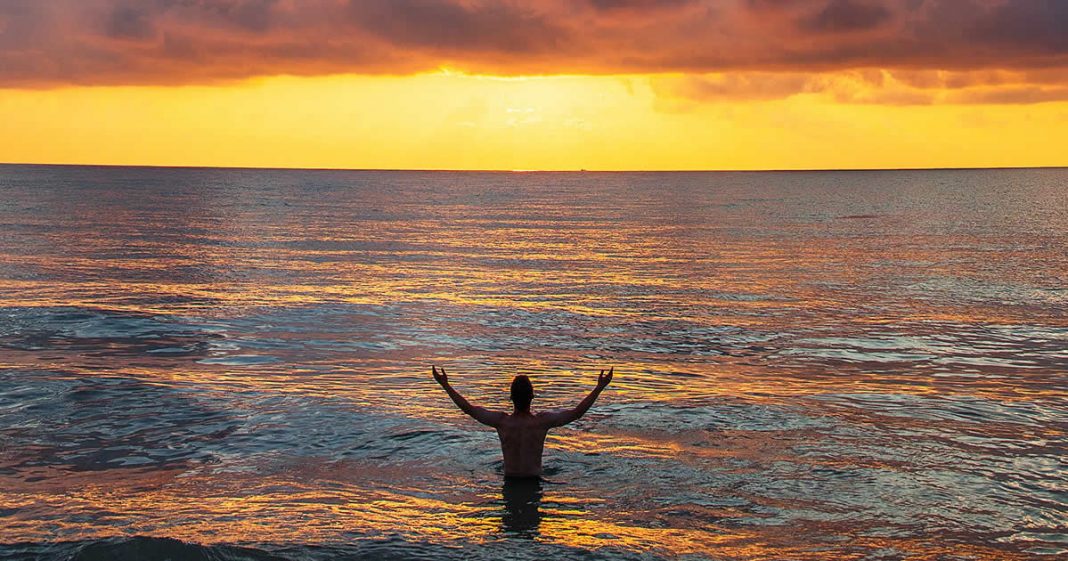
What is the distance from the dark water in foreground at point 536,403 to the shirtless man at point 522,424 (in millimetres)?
421

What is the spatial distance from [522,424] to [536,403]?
4915 mm

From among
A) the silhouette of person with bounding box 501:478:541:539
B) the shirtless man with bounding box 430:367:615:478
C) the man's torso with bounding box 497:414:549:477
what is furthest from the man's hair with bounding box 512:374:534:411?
the silhouette of person with bounding box 501:478:541:539

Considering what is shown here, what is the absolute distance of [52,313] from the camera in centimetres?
2548

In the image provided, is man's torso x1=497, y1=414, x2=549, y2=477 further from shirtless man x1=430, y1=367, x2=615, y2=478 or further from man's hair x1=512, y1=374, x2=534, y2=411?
man's hair x1=512, y1=374, x2=534, y2=411

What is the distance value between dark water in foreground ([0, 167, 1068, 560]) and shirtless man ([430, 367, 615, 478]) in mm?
421

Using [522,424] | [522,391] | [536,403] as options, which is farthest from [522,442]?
[536,403]

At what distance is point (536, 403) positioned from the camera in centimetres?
1680

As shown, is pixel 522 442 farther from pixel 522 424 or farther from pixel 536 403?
pixel 536 403

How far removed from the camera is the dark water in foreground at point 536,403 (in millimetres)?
10609

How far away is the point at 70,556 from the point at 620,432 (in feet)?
26.0

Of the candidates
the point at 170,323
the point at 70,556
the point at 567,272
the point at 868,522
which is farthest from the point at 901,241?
the point at 70,556

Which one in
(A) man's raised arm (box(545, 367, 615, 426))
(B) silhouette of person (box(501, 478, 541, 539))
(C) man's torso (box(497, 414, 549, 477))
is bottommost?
(B) silhouette of person (box(501, 478, 541, 539))

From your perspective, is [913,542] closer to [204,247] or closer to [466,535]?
[466,535]

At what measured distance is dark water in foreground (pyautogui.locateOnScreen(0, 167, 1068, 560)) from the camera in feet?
34.8
